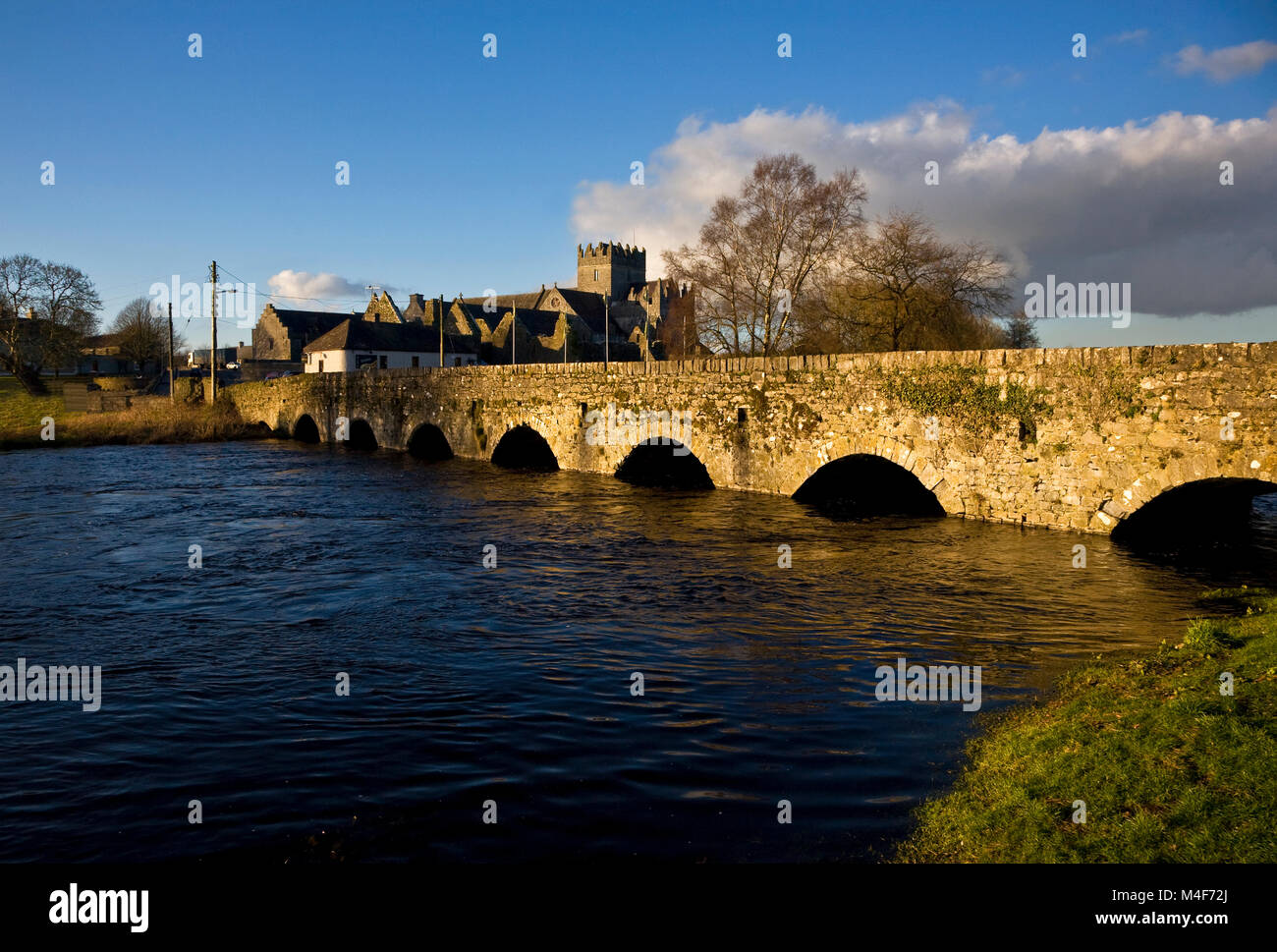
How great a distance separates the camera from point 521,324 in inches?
3469

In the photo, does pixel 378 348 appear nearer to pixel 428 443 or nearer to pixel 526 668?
pixel 428 443

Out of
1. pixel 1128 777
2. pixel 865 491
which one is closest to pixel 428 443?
pixel 865 491

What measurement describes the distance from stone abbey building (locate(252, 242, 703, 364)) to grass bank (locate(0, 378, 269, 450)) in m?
29.2

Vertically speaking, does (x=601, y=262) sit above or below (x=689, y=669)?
above

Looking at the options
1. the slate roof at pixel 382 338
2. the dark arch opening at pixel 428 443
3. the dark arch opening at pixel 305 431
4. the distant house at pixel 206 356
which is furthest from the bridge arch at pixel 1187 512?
the distant house at pixel 206 356

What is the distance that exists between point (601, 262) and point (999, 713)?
12462 cm

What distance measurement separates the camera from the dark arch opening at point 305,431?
144 feet

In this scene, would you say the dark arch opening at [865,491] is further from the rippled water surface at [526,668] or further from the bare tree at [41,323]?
the bare tree at [41,323]

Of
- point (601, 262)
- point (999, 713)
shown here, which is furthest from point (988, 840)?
point (601, 262)

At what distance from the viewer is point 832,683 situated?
829cm

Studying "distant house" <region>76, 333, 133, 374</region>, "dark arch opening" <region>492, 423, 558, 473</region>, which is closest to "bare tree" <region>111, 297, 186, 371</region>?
"distant house" <region>76, 333, 133, 374</region>

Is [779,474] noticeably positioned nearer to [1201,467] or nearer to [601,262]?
[1201,467]
